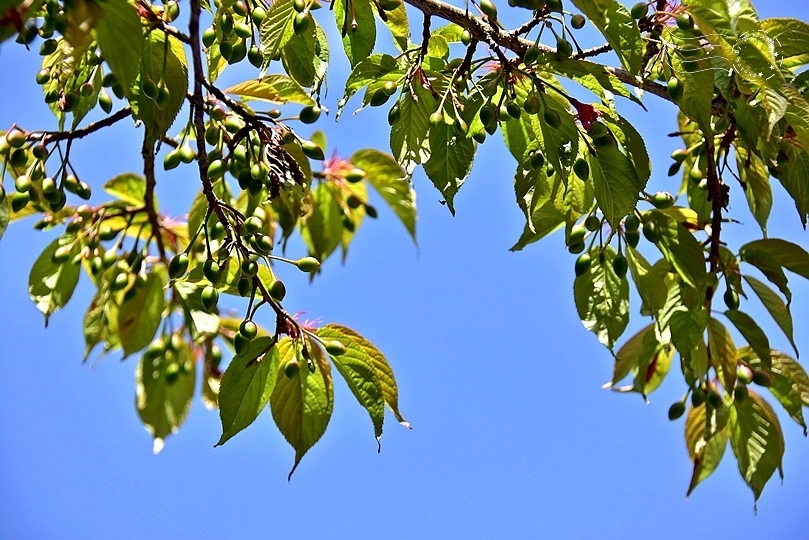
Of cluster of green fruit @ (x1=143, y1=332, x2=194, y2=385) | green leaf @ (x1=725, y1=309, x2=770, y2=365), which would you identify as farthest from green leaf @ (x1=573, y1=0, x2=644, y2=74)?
cluster of green fruit @ (x1=143, y1=332, x2=194, y2=385)

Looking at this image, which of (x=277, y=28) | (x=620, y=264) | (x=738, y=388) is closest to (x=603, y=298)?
(x=620, y=264)

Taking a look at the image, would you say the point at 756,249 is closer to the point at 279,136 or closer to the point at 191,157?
the point at 279,136

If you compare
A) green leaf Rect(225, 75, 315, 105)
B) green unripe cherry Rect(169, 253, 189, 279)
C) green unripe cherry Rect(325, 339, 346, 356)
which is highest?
green leaf Rect(225, 75, 315, 105)

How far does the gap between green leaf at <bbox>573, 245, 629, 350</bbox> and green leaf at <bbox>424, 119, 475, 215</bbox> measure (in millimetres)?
482

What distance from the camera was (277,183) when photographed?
5.95 ft

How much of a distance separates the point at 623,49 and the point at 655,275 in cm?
67

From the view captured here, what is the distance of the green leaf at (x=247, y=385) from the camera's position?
5.38 feet

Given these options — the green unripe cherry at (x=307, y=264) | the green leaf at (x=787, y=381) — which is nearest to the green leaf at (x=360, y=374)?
the green unripe cherry at (x=307, y=264)

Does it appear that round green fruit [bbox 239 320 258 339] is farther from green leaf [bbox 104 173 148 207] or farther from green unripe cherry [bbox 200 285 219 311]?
green leaf [bbox 104 173 148 207]

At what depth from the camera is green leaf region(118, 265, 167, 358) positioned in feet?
8.07

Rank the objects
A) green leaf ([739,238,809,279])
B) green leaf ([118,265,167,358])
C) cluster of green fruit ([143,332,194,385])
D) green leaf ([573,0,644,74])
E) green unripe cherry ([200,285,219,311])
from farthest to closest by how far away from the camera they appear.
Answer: cluster of green fruit ([143,332,194,385]) → green leaf ([118,265,167,358]) → green leaf ([739,238,809,279]) → green unripe cherry ([200,285,219,311]) → green leaf ([573,0,644,74])

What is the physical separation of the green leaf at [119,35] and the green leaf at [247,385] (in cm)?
72

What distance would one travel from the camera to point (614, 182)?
159cm

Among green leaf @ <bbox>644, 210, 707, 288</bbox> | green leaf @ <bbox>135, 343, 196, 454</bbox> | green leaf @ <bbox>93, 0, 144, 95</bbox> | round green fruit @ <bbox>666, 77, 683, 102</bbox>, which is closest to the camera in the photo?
green leaf @ <bbox>93, 0, 144, 95</bbox>
